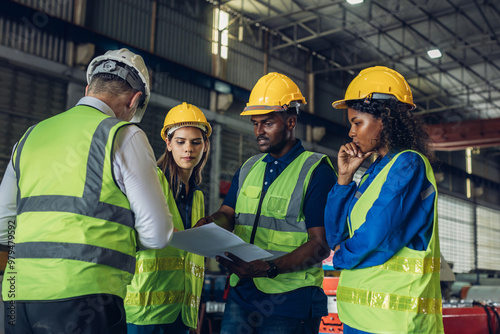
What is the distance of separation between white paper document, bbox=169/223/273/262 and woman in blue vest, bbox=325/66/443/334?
1.45 feet

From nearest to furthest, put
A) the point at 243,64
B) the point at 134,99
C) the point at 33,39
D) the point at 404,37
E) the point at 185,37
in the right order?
the point at 134,99
the point at 33,39
the point at 185,37
the point at 243,64
the point at 404,37

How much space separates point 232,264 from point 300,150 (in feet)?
2.83

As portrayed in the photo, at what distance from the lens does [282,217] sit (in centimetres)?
296

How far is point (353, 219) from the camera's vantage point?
2537 mm

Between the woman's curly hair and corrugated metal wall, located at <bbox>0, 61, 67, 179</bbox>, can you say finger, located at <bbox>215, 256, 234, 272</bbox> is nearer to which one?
the woman's curly hair

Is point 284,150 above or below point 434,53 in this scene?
below

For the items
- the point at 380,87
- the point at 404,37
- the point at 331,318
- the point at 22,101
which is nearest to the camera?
the point at 380,87

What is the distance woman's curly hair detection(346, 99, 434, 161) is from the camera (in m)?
2.63

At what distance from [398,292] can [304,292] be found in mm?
652

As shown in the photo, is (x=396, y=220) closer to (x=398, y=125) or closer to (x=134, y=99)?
(x=398, y=125)

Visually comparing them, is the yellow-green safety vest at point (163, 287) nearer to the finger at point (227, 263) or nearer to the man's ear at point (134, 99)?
the finger at point (227, 263)

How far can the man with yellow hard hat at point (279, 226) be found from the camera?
2.79 metres

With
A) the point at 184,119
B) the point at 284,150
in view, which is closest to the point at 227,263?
the point at 284,150

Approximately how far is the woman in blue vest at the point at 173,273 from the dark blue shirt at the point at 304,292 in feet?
1.72
